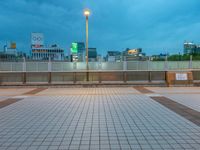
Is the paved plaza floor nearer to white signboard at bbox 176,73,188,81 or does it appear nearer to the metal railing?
white signboard at bbox 176,73,188,81

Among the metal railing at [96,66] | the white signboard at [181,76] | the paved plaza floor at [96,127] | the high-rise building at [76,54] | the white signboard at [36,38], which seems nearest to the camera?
the paved plaza floor at [96,127]

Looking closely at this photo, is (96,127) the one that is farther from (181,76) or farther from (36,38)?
(36,38)

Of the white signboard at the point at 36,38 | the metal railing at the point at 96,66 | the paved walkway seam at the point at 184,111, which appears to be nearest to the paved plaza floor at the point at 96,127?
the paved walkway seam at the point at 184,111

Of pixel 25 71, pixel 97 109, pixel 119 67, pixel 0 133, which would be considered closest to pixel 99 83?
pixel 119 67

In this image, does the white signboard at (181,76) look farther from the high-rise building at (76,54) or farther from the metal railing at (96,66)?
the high-rise building at (76,54)

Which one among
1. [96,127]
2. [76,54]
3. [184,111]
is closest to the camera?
[96,127]

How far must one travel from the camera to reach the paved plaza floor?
4980 mm

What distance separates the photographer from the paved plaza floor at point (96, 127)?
4980mm

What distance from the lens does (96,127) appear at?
6.32 m

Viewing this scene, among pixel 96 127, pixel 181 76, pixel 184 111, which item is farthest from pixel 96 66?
pixel 96 127

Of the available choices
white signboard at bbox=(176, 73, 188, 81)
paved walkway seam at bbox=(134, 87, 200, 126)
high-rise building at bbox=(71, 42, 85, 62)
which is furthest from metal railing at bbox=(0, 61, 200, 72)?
paved walkway seam at bbox=(134, 87, 200, 126)

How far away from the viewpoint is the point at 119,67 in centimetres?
1830

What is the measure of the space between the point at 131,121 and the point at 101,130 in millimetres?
1281

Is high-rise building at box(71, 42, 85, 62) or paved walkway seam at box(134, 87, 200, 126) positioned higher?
high-rise building at box(71, 42, 85, 62)
